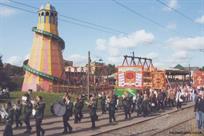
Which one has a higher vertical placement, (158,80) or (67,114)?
(158,80)

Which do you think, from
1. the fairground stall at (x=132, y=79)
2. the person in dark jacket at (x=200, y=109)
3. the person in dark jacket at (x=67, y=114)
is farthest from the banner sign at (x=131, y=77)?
the person in dark jacket at (x=67, y=114)

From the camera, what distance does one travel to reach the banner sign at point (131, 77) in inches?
1287

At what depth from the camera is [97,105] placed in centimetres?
3164

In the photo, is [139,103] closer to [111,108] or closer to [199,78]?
[111,108]

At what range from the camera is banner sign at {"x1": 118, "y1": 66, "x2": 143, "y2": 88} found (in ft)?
107

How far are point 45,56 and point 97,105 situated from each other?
34.9 meters

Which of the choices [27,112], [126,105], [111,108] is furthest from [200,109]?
[27,112]

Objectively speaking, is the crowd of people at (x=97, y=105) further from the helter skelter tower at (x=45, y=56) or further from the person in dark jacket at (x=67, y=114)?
the helter skelter tower at (x=45, y=56)

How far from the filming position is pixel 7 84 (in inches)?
2302

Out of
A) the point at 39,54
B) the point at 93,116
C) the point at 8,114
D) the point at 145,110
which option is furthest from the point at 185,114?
the point at 39,54

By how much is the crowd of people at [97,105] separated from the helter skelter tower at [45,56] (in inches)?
1073

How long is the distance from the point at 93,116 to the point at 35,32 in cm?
4574

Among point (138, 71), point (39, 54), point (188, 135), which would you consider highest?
point (39, 54)

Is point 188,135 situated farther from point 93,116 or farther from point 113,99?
point 113,99
